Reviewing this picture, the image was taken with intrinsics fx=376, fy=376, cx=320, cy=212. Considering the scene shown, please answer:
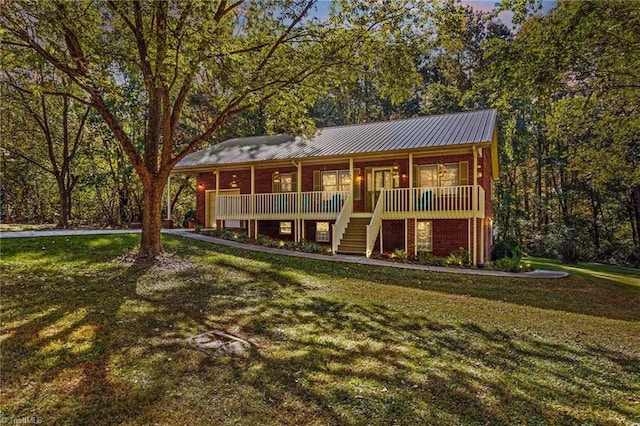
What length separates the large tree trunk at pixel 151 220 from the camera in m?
9.78

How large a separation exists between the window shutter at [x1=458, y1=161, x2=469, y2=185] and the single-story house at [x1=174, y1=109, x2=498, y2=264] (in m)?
0.04

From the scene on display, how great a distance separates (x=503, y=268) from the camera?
42.1 feet

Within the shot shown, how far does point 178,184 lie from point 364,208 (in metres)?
16.3

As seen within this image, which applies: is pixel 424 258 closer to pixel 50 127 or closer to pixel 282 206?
pixel 282 206

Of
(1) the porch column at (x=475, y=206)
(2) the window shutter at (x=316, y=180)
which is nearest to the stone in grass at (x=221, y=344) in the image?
(1) the porch column at (x=475, y=206)

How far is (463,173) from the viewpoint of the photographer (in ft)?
49.0

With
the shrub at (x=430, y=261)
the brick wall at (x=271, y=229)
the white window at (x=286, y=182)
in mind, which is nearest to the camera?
the shrub at (x=430, y=261)

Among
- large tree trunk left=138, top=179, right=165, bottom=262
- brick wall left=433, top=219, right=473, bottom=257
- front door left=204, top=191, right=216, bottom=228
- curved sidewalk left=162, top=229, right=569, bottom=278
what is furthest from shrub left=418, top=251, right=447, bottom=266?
front door left=204, top=191, right=216, bottom=228

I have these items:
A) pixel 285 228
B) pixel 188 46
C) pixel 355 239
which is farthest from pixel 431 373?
pixel 285 228

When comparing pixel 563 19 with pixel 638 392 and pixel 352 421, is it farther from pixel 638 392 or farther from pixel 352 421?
pixel 352 421

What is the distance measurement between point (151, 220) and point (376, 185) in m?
9.63

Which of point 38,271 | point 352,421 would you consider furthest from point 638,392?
point 38,271

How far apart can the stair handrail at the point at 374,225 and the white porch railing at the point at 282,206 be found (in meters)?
1.42

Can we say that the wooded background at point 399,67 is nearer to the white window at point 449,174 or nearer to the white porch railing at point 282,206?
the white window at point 449,174
